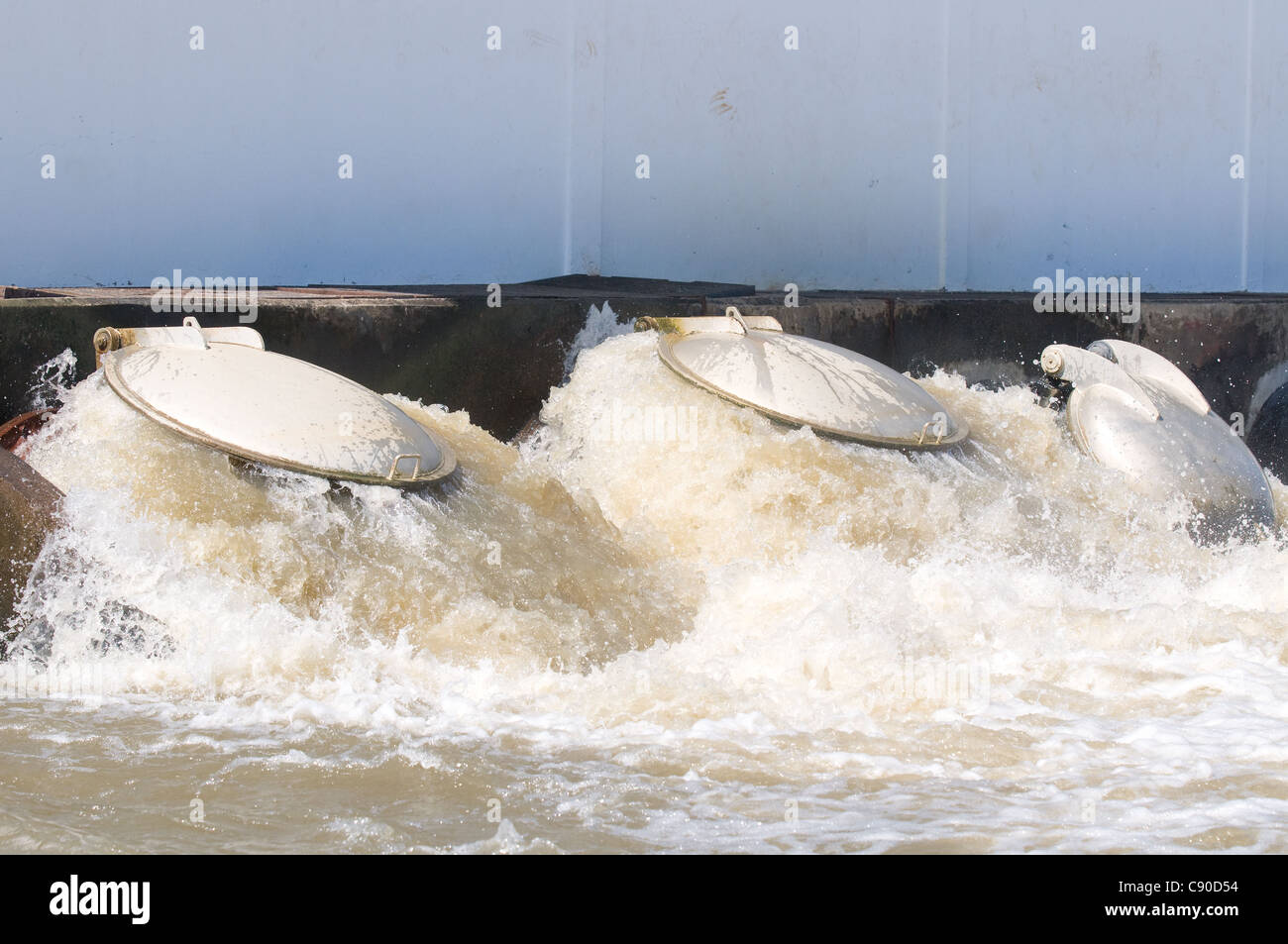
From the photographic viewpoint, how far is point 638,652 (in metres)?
3.24

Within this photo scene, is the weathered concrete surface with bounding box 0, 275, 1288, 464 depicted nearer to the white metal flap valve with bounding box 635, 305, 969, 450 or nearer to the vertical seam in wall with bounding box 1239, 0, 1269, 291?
the white metal flap valve with bounding box 635, 305, 969, 450

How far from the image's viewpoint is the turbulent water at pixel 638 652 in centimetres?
222

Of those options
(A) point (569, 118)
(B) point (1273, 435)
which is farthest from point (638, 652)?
(B) point (1273, 435)

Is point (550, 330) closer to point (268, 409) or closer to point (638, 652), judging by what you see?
point (268, 409)

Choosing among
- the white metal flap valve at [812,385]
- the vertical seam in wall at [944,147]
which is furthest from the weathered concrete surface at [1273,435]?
the white metal flap valve at [812,385]

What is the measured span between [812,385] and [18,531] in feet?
7.56

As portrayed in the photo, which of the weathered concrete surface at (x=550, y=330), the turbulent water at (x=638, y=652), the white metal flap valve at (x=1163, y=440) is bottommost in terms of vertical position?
the turbulent water at (x=638, y=652)

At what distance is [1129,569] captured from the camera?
13.4 feet

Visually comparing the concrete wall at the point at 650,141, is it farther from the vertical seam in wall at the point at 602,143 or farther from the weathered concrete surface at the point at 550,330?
the weathered concrete surface at the point at 550,330

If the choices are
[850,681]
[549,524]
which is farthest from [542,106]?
[850,681]

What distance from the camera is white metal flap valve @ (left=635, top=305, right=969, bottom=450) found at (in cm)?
419

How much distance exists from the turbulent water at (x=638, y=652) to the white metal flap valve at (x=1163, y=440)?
0.10 metres

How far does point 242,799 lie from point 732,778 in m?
0.82

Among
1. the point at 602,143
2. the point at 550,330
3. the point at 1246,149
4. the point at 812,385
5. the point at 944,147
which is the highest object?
the point at 1246,149
